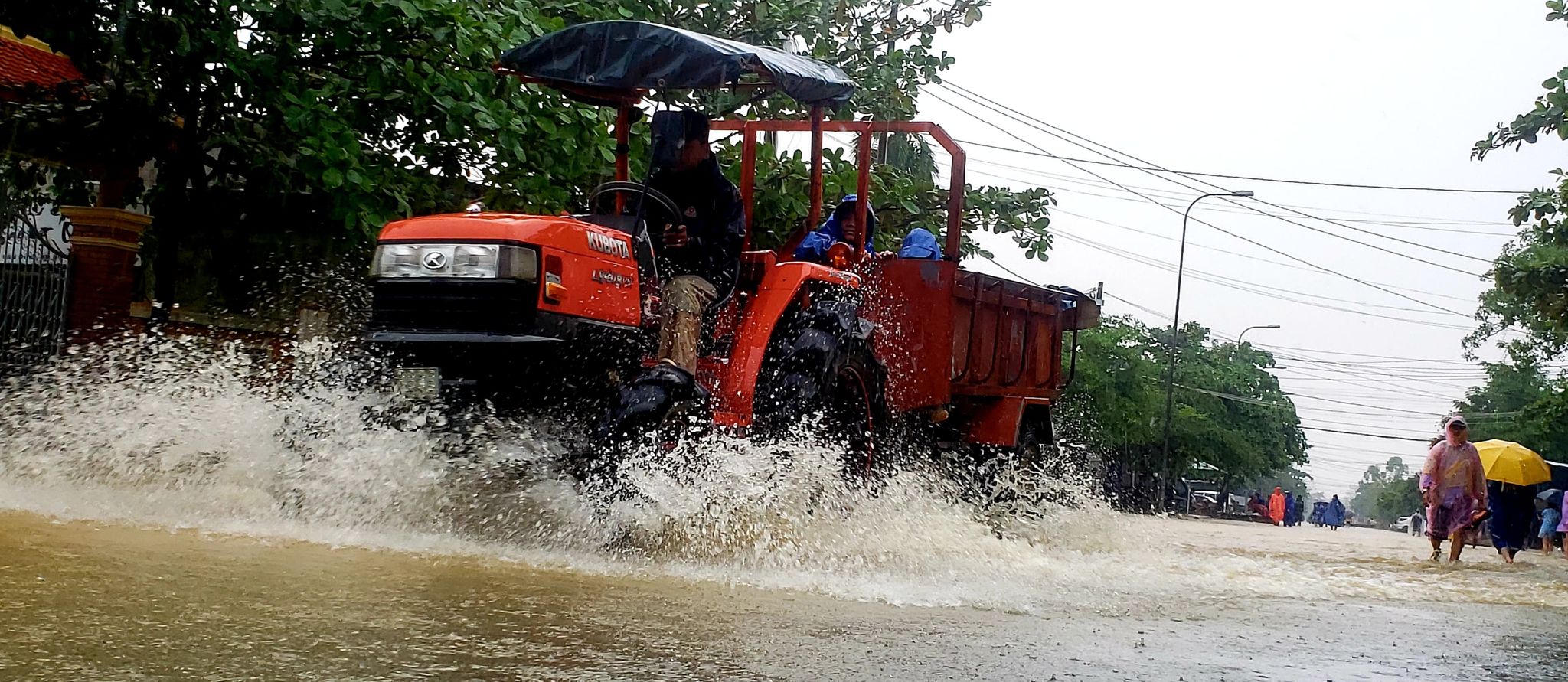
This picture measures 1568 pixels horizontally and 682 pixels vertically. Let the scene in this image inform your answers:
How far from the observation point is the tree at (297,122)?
1034 centimetres

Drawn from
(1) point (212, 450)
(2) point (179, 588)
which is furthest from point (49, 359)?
(2) point (179, 588)

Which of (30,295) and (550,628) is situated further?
(30,295)

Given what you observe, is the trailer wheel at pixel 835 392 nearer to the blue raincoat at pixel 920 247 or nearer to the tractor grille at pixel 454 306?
the blue raincoat at pixel 920 247

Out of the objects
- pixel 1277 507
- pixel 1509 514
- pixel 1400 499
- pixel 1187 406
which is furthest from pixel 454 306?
pixel 1400 499

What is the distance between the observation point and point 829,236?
29.5 ft

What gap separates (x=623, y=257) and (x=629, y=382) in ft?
1.84

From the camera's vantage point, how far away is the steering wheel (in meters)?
7.16

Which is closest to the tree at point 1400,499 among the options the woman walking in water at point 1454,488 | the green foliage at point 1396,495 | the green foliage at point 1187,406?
the green foliage at point 1396,495

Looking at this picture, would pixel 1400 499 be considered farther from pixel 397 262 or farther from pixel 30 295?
pixel 397 262

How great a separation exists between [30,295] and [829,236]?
7.13 meters

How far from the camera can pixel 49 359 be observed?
12.2m

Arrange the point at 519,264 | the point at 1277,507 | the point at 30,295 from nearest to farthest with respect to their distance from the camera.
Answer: the point at 519,264, the point at 30,295, the point at 1277,507

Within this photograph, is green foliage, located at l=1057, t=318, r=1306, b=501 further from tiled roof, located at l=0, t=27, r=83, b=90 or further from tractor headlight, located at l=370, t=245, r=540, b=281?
tractor headlight, located at l=370, t=245, r=540, b=281

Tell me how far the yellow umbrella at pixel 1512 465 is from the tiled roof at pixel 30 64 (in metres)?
17.7
